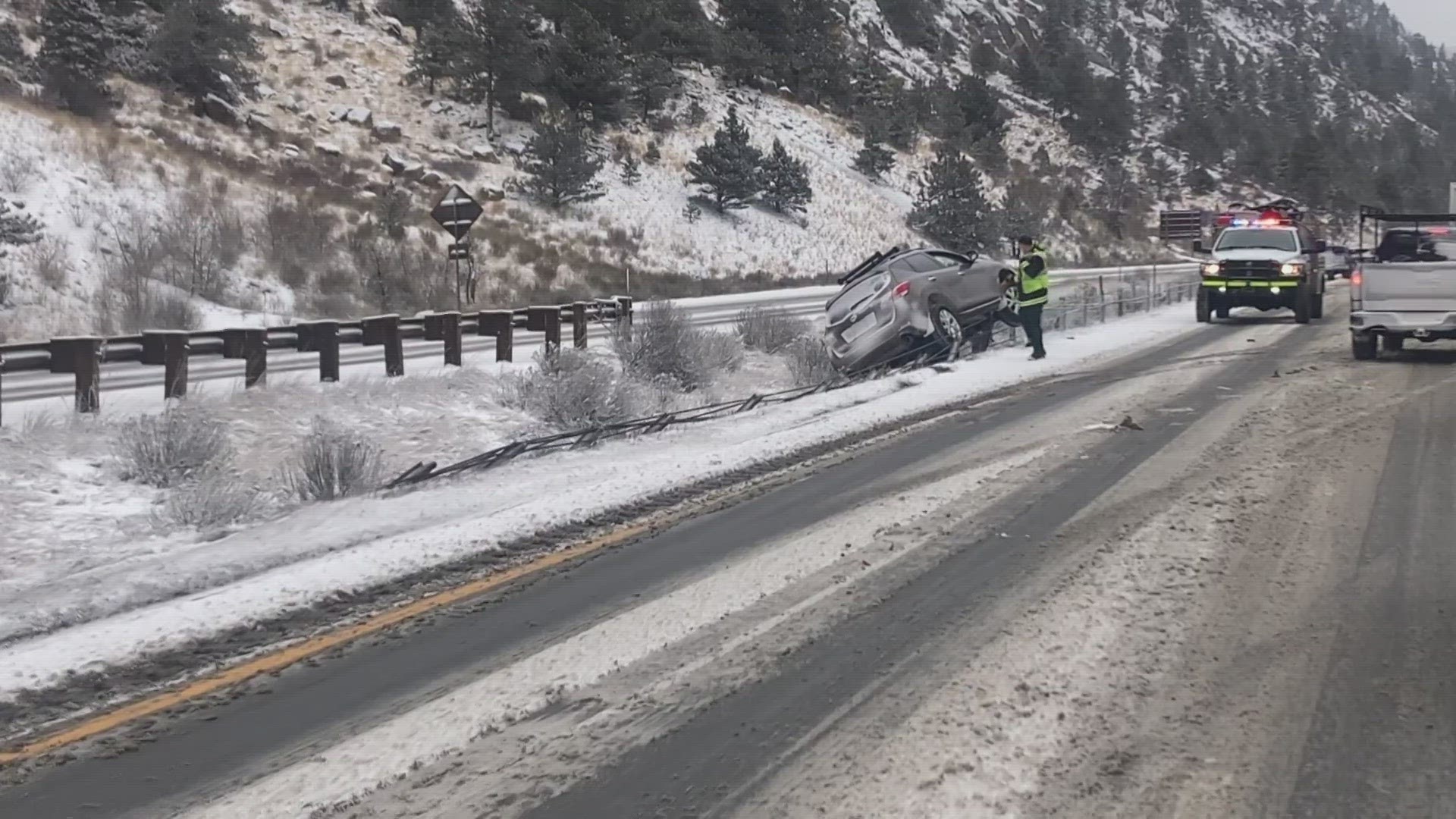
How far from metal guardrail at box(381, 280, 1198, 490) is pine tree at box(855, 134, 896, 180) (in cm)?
2479

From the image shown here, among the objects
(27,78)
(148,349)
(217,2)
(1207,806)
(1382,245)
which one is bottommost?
(1207,806)

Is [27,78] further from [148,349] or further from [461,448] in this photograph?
[461,448]

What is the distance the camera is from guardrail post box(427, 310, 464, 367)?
Answer: 15.3 metres

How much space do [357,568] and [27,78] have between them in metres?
30.0

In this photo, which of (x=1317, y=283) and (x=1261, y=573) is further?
(x=1317, y=283)

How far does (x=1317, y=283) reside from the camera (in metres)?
23.4

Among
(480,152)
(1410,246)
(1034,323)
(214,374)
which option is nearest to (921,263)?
(1034,323)

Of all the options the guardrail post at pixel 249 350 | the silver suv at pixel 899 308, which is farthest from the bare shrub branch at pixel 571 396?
the silver suv at pixel 899 308

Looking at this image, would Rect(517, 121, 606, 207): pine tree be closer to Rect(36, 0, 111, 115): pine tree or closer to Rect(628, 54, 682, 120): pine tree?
Rect(628, 54, 682, 120): pine tree

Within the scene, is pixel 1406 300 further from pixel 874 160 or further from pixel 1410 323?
pixel 874 160

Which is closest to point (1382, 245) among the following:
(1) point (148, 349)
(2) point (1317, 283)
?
(2) point (1317, 283)

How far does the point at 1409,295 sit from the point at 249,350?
14506 mm

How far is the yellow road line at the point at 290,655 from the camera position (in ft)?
14.0

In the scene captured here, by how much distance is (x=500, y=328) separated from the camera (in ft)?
54.1
